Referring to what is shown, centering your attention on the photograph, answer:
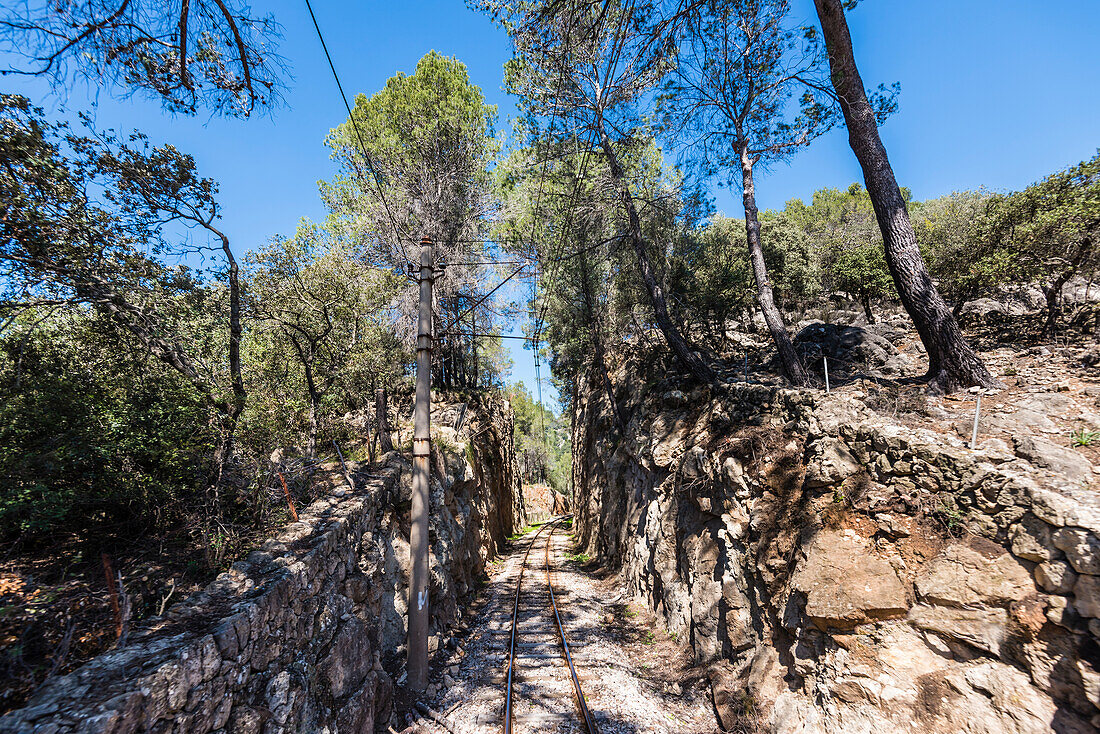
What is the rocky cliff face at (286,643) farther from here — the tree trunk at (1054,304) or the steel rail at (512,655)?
the tree trunk at (1054,304)

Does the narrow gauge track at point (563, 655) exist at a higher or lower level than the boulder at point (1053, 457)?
lower

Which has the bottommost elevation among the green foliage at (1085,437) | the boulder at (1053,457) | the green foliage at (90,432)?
the boulder at (1053,457)

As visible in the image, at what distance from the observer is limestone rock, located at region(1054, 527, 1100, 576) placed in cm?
311

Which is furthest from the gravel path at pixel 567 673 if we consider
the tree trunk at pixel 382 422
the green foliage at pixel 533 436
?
the green foliage at pixel 533 436

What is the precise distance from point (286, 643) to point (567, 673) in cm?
507

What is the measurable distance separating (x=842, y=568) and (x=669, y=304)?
37.9 feet

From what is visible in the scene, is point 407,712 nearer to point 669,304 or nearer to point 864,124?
point 864,124

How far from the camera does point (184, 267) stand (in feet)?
20.5

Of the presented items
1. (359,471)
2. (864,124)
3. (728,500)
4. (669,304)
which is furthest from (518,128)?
(728,500)

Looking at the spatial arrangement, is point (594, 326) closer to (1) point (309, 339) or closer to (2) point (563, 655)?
(1) point (309, 339)

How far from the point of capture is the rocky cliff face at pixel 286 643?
276cm

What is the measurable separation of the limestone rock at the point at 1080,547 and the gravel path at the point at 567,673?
15.6ft

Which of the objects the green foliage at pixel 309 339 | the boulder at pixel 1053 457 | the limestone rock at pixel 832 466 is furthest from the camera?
the green foliage at pixel 309 339

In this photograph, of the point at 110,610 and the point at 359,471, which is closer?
the point at 110,610
